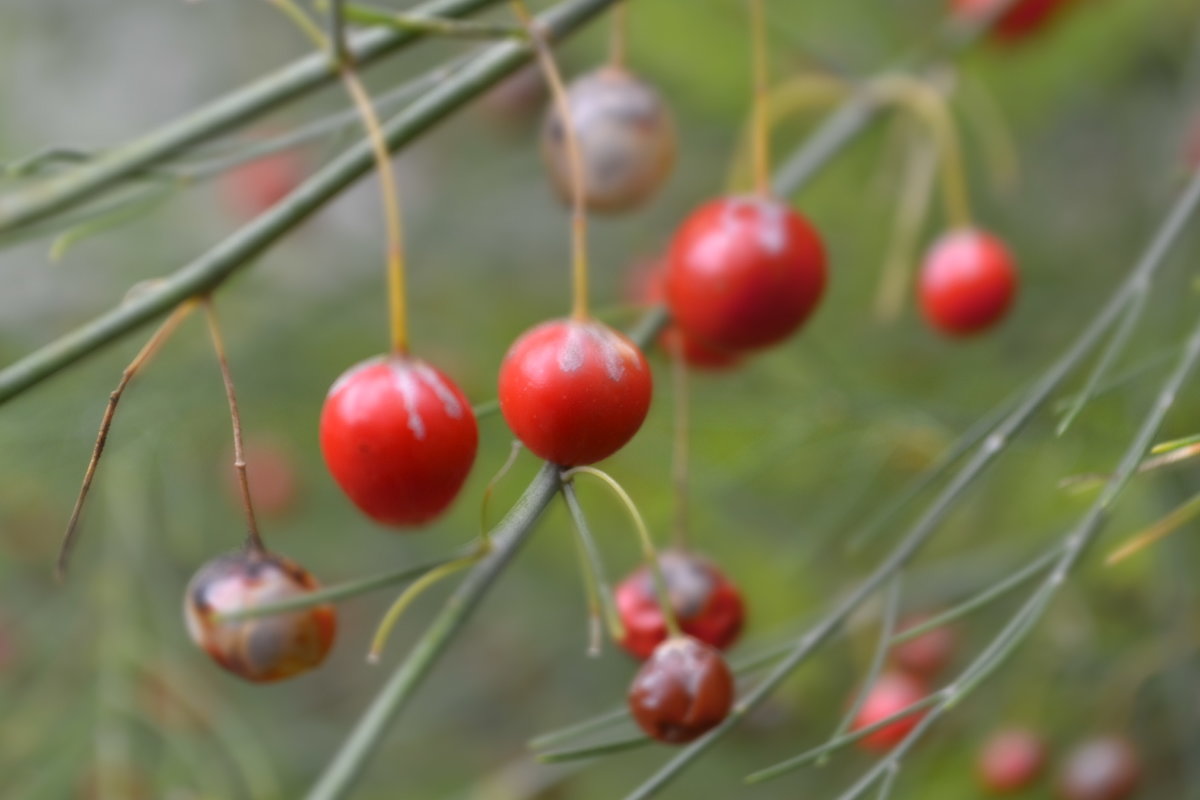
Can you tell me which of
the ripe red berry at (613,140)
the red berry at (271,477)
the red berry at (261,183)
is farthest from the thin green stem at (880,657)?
the red berry at (261,183)

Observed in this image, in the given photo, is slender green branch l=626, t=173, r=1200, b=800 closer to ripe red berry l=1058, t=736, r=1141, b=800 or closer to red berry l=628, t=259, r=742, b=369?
red berry l=628, t=259, r=742, b=369

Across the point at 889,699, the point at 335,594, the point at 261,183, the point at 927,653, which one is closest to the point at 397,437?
the point at 335,594

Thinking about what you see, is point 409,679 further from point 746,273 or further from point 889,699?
point 889,699

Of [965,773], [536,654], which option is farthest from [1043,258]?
[536,654]

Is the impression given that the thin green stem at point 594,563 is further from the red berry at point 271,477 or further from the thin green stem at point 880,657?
the red berry at point 271,477

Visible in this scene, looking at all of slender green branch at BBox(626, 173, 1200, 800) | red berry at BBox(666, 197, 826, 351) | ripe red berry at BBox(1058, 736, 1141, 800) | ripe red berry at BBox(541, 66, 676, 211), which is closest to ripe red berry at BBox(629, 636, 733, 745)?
slender green branch at BBox(626, 173, 1200, 800)
